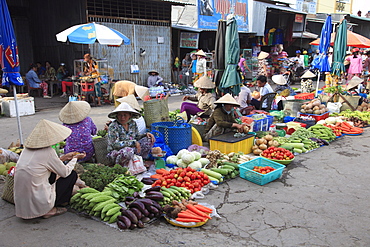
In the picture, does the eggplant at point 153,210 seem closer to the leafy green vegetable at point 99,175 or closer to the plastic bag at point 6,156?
the leafy green vegetable at point 99,175

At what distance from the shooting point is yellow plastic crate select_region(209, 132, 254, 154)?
254 inches

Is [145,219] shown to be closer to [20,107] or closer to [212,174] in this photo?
[212,174]

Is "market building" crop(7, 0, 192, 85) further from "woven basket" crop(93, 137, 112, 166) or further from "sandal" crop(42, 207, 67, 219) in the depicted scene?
"sandal" crop(42, 207, 67, 219)

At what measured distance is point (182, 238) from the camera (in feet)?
11.9

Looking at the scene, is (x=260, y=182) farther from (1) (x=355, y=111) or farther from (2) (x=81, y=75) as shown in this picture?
(2) (x=81, y=75)

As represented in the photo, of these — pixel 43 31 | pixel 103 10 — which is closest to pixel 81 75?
pixel 103 10

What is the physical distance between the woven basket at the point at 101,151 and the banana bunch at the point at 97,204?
137cm

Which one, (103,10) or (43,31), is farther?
(43,31)

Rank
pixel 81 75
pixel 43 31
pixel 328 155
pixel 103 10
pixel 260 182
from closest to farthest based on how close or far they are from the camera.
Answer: pixel 260 182
pixel 328 155
pixel 81 75
pixel 103 10
pixel 43 31

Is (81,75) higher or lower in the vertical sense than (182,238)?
higher

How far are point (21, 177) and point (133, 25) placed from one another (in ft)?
38.9

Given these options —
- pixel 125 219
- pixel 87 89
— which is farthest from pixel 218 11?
pixel 125 219

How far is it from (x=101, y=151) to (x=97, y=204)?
181 cm

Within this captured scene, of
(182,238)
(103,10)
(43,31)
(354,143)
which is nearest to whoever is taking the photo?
(182,238)
